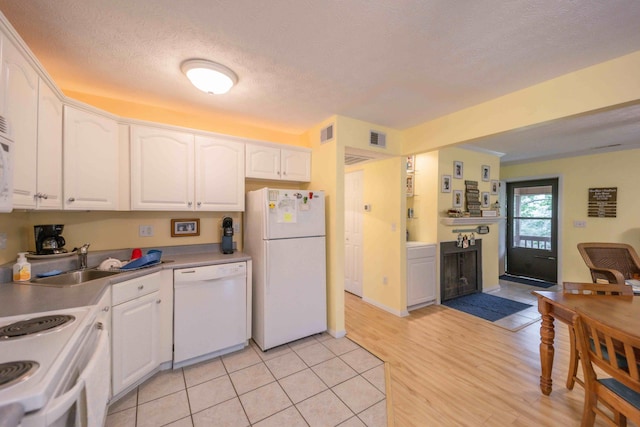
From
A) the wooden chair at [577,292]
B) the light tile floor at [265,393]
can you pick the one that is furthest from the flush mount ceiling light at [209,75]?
the wooden chair at [577,292]

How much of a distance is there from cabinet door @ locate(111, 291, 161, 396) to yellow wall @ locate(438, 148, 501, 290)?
359 cm

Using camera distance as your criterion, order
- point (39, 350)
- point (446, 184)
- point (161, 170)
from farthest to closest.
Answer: point (446, 184) < point (161, 170) < point (39, 350)

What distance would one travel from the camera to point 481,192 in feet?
14.1

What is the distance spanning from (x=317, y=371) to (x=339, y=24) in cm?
254

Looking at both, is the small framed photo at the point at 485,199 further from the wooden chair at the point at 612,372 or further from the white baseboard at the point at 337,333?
the white baseboard at the point at 337,333

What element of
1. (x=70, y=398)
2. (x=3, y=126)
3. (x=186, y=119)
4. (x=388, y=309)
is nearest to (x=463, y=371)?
(x=388, y=309)

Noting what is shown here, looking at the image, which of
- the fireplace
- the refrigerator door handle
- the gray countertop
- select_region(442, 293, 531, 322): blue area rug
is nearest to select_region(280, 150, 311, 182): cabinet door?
the refrigerator door handle

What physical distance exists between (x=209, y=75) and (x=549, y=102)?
8.65 ft

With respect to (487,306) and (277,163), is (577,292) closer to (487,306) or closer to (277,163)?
(487,306)

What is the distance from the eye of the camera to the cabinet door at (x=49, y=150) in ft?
4.98

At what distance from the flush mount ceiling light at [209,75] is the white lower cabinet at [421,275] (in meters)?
2.83

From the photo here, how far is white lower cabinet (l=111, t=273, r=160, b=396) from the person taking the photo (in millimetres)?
1726

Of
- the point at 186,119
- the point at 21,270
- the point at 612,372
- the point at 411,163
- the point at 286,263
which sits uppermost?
the point at 186,119

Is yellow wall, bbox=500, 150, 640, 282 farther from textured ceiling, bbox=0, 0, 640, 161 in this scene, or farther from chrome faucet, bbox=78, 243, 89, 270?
chrome faucet, bbox=78, 243, 89, 270
